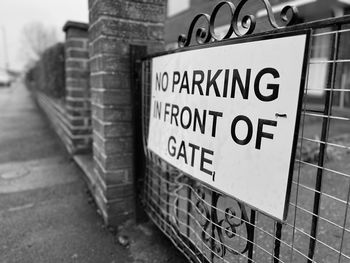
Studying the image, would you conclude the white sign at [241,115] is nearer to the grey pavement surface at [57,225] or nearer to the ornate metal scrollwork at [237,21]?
the ornate metal scrollwork at [237,21]

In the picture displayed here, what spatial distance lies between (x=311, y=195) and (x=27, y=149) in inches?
160

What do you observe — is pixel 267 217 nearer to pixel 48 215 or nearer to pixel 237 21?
pixel 237 21

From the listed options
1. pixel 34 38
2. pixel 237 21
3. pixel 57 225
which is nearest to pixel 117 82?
pixel 237 21

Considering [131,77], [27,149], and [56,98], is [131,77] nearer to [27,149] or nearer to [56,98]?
[27,149]

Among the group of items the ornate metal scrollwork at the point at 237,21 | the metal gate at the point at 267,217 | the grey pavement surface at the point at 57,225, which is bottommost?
the grey pavement surface at the point at 57,225

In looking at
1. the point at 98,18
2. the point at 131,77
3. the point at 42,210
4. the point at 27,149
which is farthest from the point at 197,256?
the point at 27,149

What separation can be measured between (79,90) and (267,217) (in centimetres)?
292

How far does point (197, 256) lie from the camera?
5.64 ft

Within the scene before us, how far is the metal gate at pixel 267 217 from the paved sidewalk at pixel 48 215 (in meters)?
0.48

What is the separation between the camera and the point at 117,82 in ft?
7.09

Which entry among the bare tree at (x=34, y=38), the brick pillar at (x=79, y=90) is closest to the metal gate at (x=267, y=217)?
the brick pillar at (x=79, y=90)

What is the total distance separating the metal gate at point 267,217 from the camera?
40.0 inches

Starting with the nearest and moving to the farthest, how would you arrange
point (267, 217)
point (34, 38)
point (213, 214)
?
point (213, 214)
point (267, 217)
point (34, 38)

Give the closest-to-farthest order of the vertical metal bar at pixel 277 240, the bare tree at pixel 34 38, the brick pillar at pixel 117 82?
the vertical metal bar at pixel 277 240 < the brick pillar at pixel 117 82 < the bare tree at pixel 34 38
